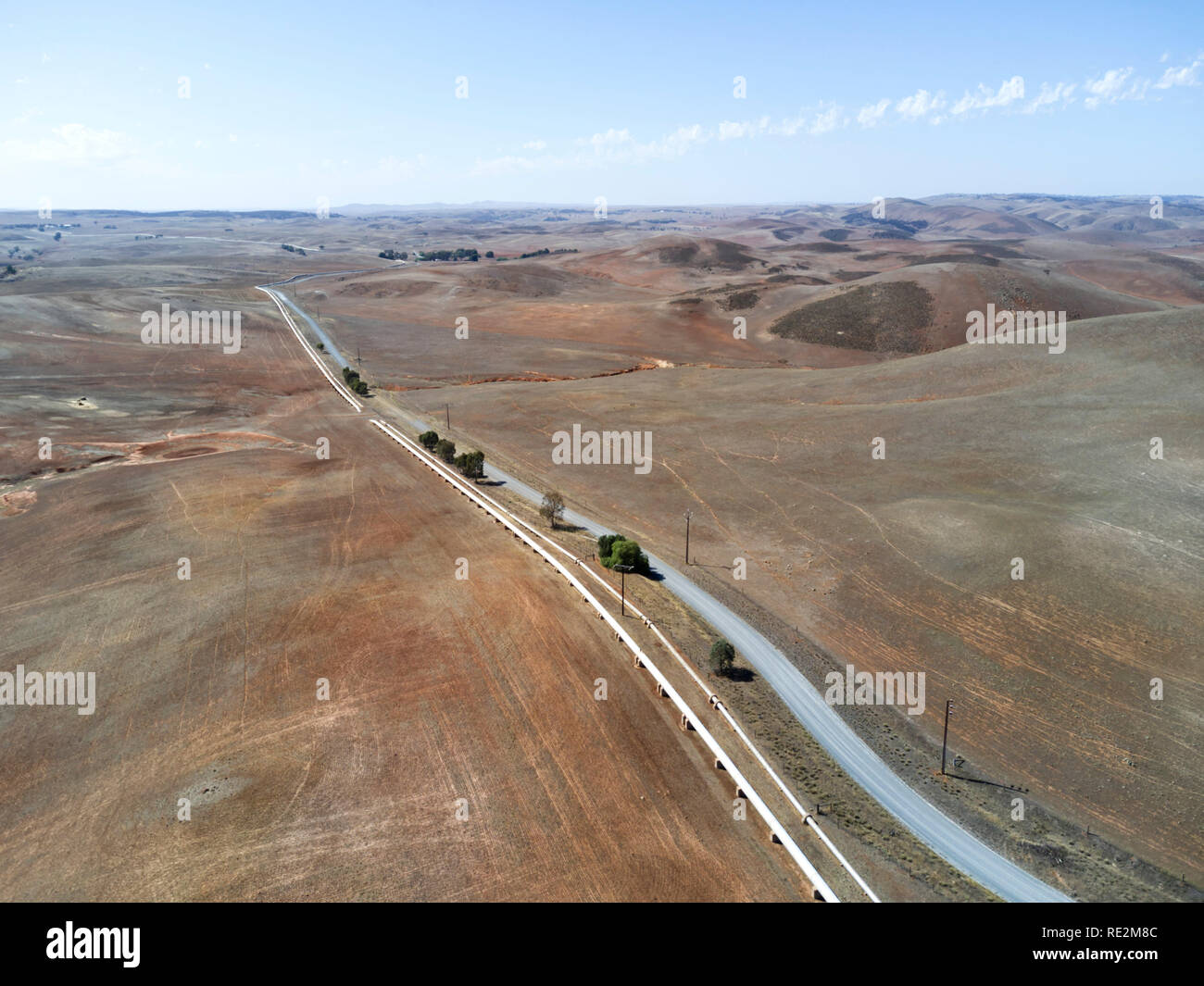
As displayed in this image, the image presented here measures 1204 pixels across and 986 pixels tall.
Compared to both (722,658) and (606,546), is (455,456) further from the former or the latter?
(722,658)

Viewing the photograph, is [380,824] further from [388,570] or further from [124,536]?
[124,536]

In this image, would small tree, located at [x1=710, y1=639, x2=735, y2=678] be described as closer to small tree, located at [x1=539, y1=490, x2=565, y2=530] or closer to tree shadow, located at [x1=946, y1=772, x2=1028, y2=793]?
tree shadow, located at [x1=946, y1=772, x2=1028, y2=793]

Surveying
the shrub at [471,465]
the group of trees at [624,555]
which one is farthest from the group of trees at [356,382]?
the group of trees at [624,555]

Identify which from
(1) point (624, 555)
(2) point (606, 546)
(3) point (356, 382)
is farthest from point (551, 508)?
(3) point (356, 382)

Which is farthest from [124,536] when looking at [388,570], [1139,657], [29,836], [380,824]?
[1139,657]

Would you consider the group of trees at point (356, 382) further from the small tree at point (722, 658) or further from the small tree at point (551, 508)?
the small tree at point (722, 658)

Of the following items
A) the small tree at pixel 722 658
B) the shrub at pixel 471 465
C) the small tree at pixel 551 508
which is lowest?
the small tree at pixel 722 658
